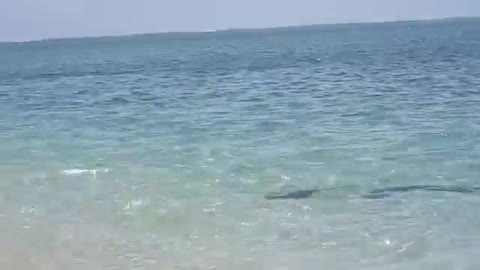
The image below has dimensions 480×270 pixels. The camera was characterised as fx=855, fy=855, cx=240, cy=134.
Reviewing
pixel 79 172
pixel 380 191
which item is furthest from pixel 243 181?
pixel 79 172

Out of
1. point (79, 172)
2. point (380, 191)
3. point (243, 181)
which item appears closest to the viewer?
point (380, 191)

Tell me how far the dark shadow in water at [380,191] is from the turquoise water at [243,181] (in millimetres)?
186

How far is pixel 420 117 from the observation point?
63.4 feet

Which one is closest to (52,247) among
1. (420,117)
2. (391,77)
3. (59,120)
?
(420,117)

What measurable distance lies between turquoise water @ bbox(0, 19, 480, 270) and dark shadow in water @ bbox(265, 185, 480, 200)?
7.3 inches

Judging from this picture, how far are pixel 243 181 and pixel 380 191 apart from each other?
2.10m

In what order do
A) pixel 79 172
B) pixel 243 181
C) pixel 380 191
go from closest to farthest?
pixel 380 191 → pixel 243 181 → pixel 79 172

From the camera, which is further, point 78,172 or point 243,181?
point 78,172

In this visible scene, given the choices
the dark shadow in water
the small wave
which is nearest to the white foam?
the small wave

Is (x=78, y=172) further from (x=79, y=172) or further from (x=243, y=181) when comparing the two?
(x=243, y=181)

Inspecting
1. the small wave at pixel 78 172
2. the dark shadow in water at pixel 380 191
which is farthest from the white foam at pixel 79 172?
the dark shadow in water at pixel 380 191

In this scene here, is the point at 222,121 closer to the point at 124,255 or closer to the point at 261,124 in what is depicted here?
the point at 261,124

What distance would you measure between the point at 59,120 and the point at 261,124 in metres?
6.38

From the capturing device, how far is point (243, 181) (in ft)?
41.3
